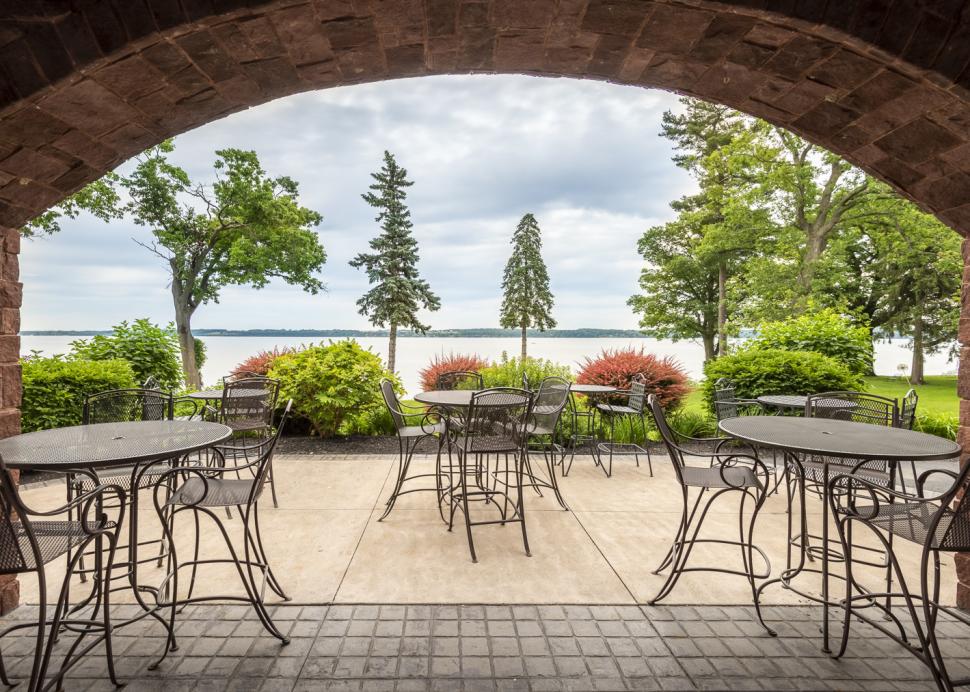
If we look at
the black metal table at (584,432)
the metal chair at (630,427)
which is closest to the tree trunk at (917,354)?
the metal chair at (630,427)

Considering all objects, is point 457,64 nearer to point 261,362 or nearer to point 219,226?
point 261,362

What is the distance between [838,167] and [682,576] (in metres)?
15.0

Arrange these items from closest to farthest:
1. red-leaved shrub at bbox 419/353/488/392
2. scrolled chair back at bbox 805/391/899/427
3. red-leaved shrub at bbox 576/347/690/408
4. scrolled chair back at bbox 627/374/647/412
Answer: scrolled chair back at bbox 805/391/899/427, scrolled chair back at bbox 627/374/647/412, red-leaved shrub at bbox 576/347/690/408, red-leaved shrub at bbox 419/353/488/392

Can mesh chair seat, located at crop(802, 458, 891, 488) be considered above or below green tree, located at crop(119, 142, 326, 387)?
below

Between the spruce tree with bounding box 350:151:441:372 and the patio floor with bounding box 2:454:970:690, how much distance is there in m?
16.3

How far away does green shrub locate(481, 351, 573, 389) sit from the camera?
7352mm

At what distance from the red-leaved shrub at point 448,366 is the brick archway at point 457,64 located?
6078 millimetres

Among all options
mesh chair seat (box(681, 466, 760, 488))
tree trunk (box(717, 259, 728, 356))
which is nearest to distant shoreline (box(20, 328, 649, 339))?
tree trunk (box(717, 259, 728, 356))

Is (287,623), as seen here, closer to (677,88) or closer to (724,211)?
(677,88)

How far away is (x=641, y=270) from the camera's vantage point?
70.5ft

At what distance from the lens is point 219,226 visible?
16.6 m

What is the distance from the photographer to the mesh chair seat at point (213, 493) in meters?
2.14

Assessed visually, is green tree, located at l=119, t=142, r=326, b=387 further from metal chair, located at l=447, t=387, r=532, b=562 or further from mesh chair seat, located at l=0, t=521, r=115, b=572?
mesh chair seat, located at l=0, t=521, r=115, b=572

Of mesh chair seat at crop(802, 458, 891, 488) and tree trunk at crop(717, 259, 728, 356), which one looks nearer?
mesh chair seat at crop(802, 458, 891, 488)
